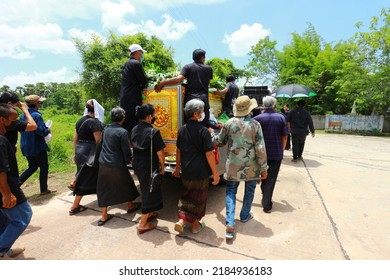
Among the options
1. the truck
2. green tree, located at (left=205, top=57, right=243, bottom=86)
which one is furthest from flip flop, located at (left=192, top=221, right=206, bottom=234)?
green tree, located at (left=205, top=57, right=243, bottom=86)

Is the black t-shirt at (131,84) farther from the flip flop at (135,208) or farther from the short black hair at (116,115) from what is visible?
the flip flop at (135,208)

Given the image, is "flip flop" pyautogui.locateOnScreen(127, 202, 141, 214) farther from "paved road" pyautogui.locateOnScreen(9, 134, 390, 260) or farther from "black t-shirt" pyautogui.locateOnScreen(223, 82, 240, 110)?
"black t-shirt" pyautogui.locateOnScreen(223, 82, 240, 110)

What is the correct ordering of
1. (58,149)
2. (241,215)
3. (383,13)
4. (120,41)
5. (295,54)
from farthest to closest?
(295,54)
(383,13)
(120,41)
(58,149)
(241,215)

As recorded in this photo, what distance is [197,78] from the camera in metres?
3.66

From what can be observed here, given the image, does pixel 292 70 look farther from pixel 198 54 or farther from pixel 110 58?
pixel 198 54

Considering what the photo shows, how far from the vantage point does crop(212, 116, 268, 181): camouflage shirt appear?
3.20 m

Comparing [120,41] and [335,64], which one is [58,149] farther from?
[335,64]

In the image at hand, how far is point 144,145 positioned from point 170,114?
986 mm

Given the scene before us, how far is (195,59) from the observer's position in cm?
369

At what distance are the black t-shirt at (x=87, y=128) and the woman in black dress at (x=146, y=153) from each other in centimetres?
98

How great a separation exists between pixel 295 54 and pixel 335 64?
12.3 ft

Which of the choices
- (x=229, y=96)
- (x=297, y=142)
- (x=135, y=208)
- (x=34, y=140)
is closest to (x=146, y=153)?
(x=135, y=208)

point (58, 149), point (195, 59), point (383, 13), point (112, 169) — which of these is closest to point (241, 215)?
point (112, 169)

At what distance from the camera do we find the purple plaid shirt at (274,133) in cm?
379
